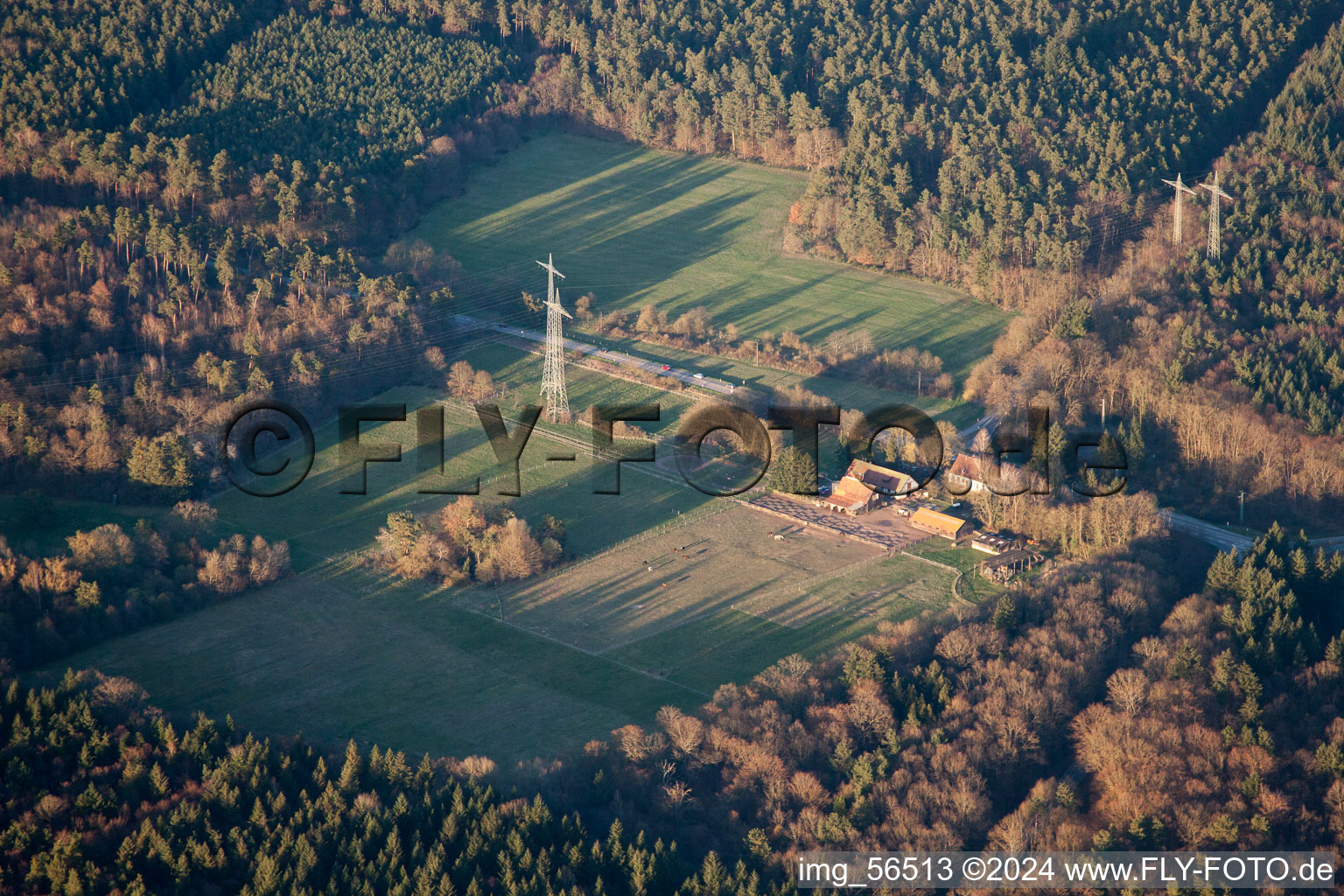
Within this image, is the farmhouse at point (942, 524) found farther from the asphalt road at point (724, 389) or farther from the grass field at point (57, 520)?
the grass field at point (57, 520)

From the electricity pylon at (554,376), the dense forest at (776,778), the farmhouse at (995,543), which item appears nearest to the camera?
the dense forest at (776,778)

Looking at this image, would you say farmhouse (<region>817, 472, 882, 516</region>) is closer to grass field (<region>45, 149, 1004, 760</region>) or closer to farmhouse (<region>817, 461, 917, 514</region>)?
farmhouse (<region>817, 461, 917, 514</region>)

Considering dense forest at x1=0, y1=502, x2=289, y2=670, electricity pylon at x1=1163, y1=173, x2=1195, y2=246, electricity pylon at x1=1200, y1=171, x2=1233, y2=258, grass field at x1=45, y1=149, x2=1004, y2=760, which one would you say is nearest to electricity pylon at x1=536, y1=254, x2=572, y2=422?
grass field at x1=45, y1=149, x2=1004, y2=760

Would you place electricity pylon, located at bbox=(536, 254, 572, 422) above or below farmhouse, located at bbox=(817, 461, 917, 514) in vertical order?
above

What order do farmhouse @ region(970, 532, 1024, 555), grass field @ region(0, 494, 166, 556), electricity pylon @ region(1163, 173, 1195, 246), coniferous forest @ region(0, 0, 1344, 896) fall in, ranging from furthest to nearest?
electricity pylon @ region(1163, 173, 1195, 246) < farmhouse @ region(970, 532, 1024, 555) < grass field @ region(0, 494, 166, 556) < coniferous forest @ region(0, 0, 1344, 896)

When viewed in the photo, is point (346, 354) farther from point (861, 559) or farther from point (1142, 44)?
point (1142, 44)

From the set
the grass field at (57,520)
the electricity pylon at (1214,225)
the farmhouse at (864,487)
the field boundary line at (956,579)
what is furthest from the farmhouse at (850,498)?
the grass field at (57,520)
